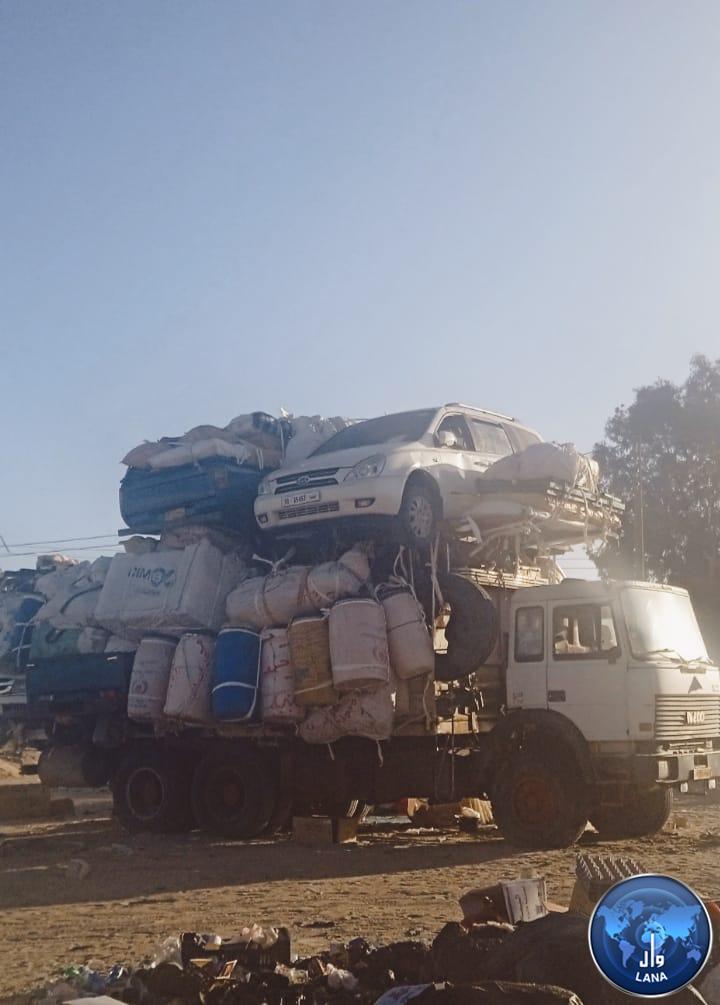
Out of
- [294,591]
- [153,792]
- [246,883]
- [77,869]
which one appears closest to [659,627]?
[294,591]

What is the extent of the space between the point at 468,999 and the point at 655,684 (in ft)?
21.6

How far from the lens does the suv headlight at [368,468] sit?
11664 mm

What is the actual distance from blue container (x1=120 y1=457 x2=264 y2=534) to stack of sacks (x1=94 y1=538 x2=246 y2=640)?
1.14ft

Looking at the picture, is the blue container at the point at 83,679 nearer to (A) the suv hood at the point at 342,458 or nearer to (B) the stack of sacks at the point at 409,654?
(A) the suv hood at the point at 342,458

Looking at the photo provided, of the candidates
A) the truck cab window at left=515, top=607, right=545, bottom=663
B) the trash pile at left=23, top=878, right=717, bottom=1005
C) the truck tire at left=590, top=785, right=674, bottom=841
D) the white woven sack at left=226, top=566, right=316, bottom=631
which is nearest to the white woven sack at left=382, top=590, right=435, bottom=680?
the white woven sack at left=226, top=566, right=316, bottom=631

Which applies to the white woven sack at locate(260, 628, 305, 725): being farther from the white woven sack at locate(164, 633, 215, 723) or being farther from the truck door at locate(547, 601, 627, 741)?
the truck door at locate(547, 601, 627, 741)

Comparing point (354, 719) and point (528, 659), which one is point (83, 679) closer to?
point (354, 719)

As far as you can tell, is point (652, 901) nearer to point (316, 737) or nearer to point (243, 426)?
point (316, 737)

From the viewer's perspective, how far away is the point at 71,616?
13.8 meters

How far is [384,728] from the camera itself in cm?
1098

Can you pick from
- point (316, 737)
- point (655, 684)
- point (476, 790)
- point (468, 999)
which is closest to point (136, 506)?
point (316, 737)

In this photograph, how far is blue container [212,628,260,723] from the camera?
1155 centimetres

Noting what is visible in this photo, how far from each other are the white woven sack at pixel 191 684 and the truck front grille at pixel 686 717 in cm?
463

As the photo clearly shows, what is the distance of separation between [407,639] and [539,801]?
197cm
